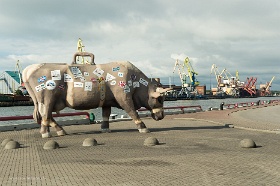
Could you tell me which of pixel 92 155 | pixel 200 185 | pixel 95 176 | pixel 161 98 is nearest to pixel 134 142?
pixel 92 155

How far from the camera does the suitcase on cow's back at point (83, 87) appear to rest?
1451 centimetres

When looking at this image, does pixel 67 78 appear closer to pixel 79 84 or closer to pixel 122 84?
pixel 79 84

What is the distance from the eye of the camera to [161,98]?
16.2 metres

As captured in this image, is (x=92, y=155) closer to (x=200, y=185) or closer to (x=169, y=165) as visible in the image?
(x=169, y=165)

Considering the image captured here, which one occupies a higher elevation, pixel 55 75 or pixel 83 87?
pixel 55 75

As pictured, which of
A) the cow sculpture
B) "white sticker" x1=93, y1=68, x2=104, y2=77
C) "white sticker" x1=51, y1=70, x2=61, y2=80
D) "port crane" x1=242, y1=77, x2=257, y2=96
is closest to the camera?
the cow sculpture

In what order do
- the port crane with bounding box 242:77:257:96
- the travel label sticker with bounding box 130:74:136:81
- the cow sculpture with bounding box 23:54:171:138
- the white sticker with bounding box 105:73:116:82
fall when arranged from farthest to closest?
the port crane with bounding box 242:77:257:96, the travel label sticker with bounding box 130:74:136:81, the white sticker with bounding box 105:73:116:82, the cow sculpture with bounding box 23:54:171:138

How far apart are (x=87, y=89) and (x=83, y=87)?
0.71 feet

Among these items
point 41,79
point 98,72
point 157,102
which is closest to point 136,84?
point 157,102

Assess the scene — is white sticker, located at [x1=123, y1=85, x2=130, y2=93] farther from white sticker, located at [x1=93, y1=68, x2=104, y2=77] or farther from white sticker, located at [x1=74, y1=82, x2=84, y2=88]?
white sticker, located at [x1=74, y1=82, x2=84, y2=88]

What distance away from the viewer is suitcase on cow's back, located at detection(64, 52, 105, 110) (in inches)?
571

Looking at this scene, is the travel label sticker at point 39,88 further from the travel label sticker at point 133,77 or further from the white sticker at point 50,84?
the travel label sticker at point 133,77

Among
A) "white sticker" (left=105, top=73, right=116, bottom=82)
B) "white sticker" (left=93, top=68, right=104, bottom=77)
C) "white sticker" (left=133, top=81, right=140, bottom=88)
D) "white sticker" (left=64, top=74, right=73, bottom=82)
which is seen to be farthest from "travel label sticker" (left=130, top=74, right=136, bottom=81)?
"white sticker" (left=64, top=74, right=73, bottom=82)

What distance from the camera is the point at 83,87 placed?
14609mm
